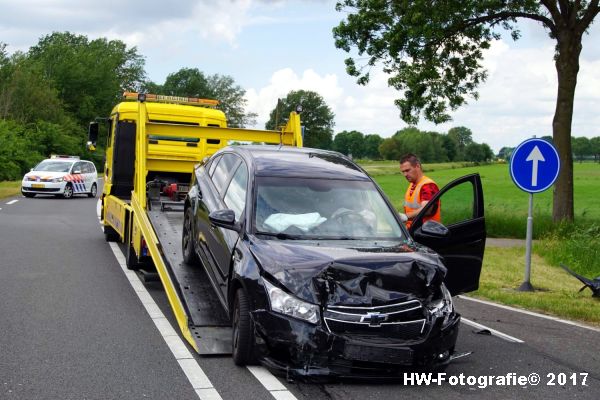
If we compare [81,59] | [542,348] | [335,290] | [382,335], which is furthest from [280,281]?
[81,59]

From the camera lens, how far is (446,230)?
24.0ft

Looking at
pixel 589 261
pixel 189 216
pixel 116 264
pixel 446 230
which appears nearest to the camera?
pixel 446 230

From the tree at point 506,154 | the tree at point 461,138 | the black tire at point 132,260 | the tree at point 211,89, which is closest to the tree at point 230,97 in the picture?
the tree at point 211,89

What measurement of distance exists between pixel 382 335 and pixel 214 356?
1.62 metres

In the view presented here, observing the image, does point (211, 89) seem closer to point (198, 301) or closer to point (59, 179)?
point (59, 179)

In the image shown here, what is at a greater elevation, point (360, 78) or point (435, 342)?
point (360, 78)

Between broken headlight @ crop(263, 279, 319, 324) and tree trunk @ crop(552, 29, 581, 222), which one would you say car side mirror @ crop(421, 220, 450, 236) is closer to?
broken headlight @ crop(263, 279, 319, 324)

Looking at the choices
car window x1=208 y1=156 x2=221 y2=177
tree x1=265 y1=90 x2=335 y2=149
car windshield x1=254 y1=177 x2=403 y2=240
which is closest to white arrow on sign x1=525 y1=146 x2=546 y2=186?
car windshield x1=254 y1=177 x2=403 y2=240

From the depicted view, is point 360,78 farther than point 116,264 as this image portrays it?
Yes

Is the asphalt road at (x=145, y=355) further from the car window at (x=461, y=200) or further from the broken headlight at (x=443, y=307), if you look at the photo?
the car window at (x=461, y=200)

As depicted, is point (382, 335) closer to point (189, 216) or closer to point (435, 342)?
Result: point (435, 342)

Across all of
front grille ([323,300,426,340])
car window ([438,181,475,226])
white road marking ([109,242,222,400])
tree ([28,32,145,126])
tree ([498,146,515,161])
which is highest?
tree ([28,32,145,126])

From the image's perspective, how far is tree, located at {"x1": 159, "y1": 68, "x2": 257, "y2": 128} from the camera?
13350 cm

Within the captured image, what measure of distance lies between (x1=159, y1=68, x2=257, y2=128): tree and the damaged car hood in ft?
405
